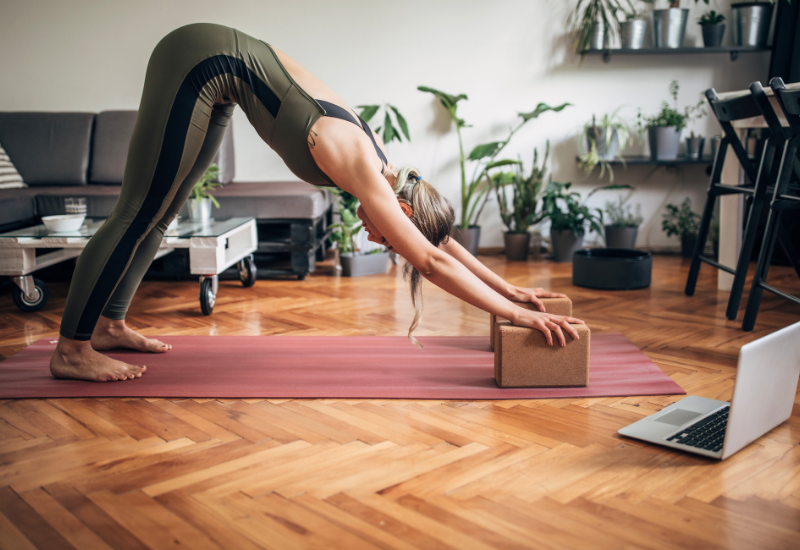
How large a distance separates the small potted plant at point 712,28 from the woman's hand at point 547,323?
3.05 meters

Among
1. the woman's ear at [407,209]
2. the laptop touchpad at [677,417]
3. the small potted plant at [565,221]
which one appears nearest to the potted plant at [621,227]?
the small potted plant at [565,221]

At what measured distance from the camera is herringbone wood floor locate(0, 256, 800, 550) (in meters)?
1.01

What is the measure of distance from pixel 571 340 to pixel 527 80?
114 inches

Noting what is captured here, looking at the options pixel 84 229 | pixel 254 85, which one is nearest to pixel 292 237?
pixel 84 229

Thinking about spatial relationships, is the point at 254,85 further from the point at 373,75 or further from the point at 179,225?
the point at 373,75

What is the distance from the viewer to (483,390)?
5.42 ft

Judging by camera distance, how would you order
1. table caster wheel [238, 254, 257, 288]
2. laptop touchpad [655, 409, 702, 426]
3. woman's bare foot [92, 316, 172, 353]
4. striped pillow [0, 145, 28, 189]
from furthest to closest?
1. striped pillow [0, 145, 28, 189]
2. table caster wheel [238, 254, 257, 288]
3. woman's bare foot [92, 316, 172, 353]
4. laptop touchpad [655, 409, 702, 426]

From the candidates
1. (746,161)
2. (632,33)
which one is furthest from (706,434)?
(632,33)

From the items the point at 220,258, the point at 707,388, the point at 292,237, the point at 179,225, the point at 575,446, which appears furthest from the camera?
the point at 292,237

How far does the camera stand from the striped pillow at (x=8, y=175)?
3.53m

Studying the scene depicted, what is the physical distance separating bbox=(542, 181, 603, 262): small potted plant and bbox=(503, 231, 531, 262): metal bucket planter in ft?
0.54

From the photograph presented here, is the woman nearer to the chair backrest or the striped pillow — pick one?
the chair backrest

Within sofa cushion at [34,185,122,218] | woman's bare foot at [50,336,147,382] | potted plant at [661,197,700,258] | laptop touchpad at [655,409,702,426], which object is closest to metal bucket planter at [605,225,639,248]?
potted plant at [661,197,700,258]

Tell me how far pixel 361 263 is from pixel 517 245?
1089mm
